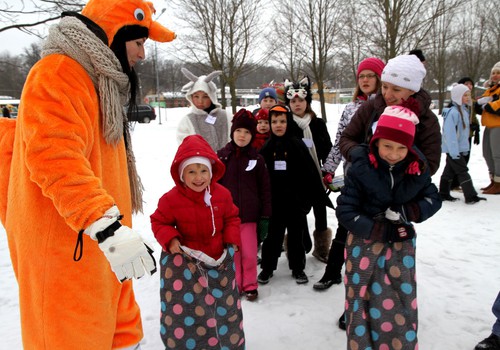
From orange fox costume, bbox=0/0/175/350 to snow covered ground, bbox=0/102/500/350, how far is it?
1.26m

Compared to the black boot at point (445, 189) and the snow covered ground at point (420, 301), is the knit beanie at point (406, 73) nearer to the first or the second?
the snow covered ground at point (420, 301)

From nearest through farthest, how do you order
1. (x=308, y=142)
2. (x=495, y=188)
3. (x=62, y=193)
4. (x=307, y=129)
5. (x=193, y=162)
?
(x=62, y=193) → (x=193, y=162) → (x=308, y=142) → (x=307, y=129) → (x=495, y=188)

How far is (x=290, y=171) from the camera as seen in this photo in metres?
3.43

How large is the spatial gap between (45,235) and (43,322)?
1.17ft

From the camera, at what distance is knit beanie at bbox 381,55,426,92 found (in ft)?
7.54

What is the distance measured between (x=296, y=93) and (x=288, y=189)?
1101mm

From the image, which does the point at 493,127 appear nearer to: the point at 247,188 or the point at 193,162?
the point at 247,188

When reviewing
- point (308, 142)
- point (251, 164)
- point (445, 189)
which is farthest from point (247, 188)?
point (445, 189)

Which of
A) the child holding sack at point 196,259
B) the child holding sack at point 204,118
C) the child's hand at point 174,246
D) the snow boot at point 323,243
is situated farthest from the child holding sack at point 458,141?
the child's hand at point 174,246

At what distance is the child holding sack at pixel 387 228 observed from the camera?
202cm

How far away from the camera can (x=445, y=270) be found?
11.7ft

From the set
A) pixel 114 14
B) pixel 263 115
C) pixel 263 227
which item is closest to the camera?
pixel 114 14

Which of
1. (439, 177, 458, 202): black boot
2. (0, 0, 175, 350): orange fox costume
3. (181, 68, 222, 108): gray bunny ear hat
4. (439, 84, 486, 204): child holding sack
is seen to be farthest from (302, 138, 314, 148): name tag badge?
(439, 177, 458, 202): black boot

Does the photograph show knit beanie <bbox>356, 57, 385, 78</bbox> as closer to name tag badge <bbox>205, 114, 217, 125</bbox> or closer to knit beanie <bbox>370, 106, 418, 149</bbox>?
knit beanie <bbox>370, 106, 418, 149</bbox>
